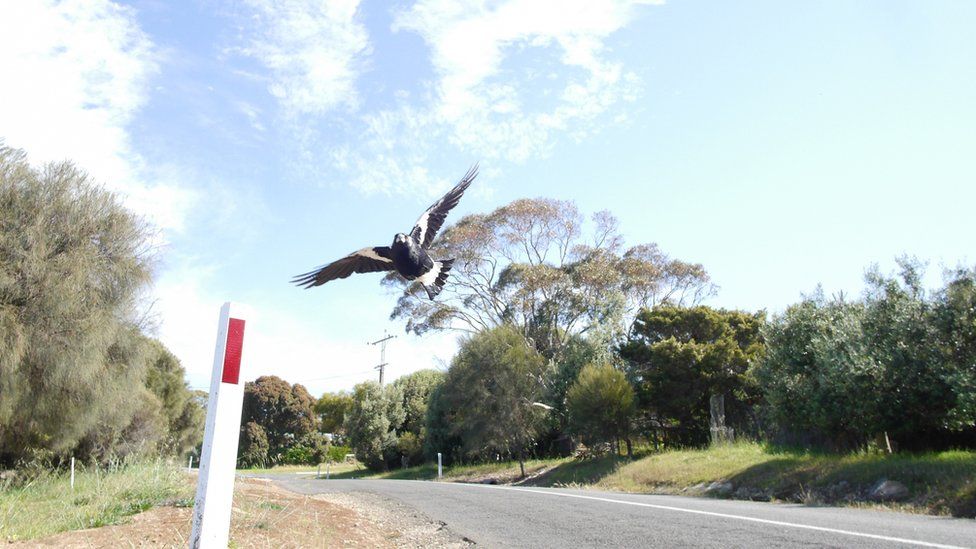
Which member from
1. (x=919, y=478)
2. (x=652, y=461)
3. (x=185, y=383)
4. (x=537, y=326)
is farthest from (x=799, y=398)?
(x=185, y=383)

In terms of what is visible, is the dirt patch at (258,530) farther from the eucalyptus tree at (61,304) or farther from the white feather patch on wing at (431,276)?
the eucalyptus tree at (61,304)

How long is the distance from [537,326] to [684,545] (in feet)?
95.0

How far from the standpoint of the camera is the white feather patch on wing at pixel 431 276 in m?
7.54

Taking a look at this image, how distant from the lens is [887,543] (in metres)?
5.67

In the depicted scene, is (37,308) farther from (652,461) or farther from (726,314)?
(726,314)

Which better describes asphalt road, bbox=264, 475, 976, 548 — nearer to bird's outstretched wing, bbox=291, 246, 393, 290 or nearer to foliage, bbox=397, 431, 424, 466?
bird's outstretched wing, bbox=291, 246, 393, 290

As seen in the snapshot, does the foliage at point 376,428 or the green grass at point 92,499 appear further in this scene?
the foliage at point 376,428

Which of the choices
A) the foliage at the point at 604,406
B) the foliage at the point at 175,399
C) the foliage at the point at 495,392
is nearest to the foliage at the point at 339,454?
the foliage at the point at 175,399

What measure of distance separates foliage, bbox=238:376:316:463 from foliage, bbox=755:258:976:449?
141 ft

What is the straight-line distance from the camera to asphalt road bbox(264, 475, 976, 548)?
6156 millimetres

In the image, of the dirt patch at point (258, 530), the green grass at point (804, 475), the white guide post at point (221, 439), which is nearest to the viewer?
the white guide post at point (221, 439)

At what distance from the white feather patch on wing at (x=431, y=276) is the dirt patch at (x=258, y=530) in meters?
2.84

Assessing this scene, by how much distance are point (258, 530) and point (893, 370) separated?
11.1 m

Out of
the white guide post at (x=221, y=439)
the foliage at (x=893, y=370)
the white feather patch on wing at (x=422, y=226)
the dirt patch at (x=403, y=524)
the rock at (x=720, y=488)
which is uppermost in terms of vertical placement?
the white feather patch on wing at (x=422, y=226)
